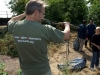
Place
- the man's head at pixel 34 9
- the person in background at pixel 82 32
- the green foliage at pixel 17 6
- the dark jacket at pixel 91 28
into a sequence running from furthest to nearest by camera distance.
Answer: the green foliage at pixel 17 6
the dark jacket at pixel 91 28
the person in background at pixel 82 32
the man's head at pixel 34 9

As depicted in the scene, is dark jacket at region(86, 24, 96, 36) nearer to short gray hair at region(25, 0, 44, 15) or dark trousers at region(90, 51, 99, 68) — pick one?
dark trousers at region(90, 51, 99, 68)

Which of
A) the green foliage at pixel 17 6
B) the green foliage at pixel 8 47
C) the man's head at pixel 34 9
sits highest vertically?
the man's head at pixel 34 9

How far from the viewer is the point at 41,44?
2.20 metres

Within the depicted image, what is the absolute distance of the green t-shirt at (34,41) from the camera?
2176mm

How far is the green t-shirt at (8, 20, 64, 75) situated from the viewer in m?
2.18

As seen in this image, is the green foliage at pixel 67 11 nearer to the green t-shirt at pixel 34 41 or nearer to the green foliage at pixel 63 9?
the green foliage at pixel 63 9

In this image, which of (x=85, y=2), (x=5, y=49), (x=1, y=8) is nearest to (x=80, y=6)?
(x=85, y=2)

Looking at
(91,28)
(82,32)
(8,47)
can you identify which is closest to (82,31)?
(82,32)

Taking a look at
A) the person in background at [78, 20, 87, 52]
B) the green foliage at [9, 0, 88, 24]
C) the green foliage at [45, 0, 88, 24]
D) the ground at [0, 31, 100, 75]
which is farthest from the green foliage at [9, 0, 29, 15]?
the person in background at [78, 20, 87, 52]

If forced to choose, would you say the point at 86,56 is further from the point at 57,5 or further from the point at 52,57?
the point at 57,5

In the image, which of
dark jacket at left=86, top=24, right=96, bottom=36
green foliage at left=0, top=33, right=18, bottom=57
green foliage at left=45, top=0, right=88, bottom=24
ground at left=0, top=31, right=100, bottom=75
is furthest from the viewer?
green foliage at left=45, top=0, right=88, bottom=24

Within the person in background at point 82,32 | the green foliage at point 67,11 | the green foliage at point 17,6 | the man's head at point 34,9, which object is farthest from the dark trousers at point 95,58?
the green foliage at point 17,6

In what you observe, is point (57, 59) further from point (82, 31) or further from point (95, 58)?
point (95, 58)

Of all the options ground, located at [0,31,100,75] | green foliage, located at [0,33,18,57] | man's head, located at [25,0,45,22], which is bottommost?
ground, located at [0,31,100,75]
